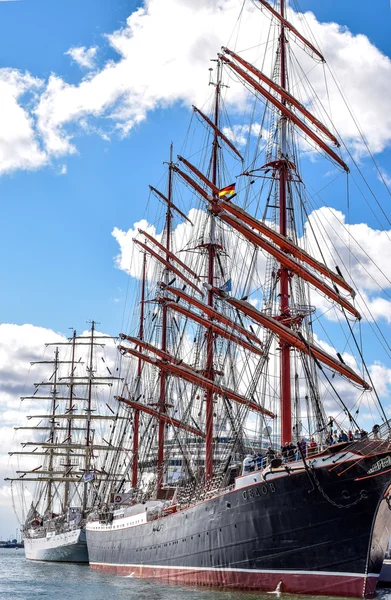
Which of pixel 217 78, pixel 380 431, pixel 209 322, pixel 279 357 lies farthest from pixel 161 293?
pixel 380 431

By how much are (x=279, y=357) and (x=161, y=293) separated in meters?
22.5

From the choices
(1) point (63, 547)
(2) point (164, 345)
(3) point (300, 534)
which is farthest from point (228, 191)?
Result: (1) point (63, 547)

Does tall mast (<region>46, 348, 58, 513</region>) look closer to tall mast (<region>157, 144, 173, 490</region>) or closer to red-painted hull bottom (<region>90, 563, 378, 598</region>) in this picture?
tall mast (<region>157, 144, 173, 490</region>)

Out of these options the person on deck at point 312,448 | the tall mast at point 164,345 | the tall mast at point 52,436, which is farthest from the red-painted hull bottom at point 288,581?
the tall mast at point 52,436

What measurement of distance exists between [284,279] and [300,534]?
500 inches

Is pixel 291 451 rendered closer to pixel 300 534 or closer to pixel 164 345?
pixel 300 534

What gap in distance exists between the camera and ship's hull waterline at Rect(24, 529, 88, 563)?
58.4 metres

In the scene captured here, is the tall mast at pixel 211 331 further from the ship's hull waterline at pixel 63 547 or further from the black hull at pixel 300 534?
the ship's hull waterline at pixel 63 547

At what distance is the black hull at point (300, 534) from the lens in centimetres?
2258

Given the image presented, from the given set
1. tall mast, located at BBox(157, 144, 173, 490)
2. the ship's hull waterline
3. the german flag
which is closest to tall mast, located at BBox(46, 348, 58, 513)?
the ship's hull waterline

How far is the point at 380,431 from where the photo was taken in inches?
920

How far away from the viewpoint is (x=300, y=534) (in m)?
23.7

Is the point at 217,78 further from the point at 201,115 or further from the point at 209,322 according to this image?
the point at 209,322

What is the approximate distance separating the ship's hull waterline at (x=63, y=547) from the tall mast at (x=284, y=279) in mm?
34068
